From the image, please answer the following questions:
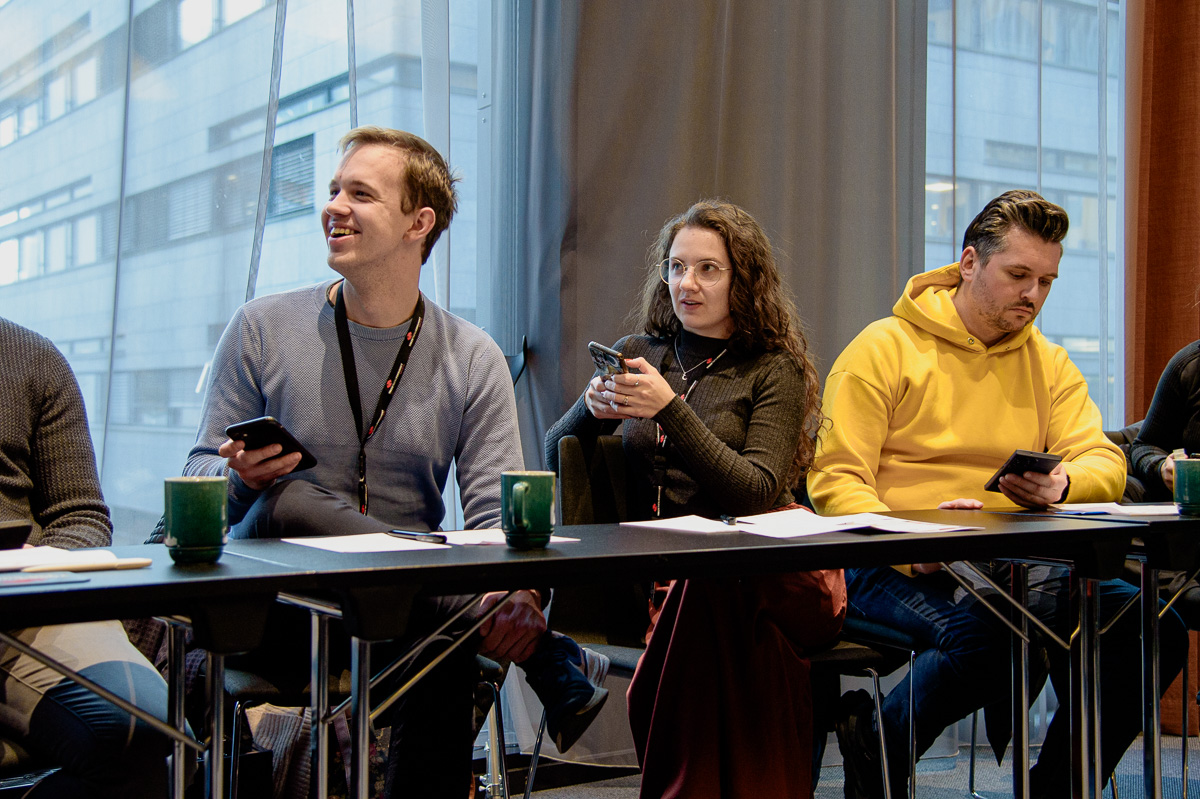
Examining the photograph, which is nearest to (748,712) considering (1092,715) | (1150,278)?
(1092,715)

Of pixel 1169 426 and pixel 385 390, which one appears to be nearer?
pixel 385 390

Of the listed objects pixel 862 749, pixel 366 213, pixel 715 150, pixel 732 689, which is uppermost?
pixel 715 150

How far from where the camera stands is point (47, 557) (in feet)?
3.68

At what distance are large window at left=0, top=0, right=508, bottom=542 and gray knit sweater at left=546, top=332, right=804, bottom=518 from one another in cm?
82

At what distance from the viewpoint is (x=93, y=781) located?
1.26 metres

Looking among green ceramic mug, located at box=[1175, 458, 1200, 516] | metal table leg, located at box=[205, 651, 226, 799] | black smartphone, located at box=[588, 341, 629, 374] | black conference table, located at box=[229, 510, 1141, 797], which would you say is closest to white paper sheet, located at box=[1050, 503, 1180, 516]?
green ceramic mug, located at box=[1175, 458, 1200, 516]

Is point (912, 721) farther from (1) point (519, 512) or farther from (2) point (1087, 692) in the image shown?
(1) point (519, 512)

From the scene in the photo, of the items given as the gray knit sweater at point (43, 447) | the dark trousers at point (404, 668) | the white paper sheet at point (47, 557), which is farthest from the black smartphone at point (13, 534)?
the gray knit sweater at point (43, 447)

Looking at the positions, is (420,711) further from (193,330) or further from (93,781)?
(193,330)

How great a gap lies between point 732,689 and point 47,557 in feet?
3.69

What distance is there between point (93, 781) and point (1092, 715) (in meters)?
1.52

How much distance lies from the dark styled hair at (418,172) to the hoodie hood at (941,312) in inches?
42.5

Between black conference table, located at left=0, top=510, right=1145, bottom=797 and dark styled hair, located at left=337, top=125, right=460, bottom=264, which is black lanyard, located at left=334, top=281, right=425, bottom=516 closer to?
dark styled hair, located at left=337, top=125, right=460, bottom=264

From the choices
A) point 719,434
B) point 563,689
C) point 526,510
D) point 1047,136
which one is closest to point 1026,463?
point 719,434
